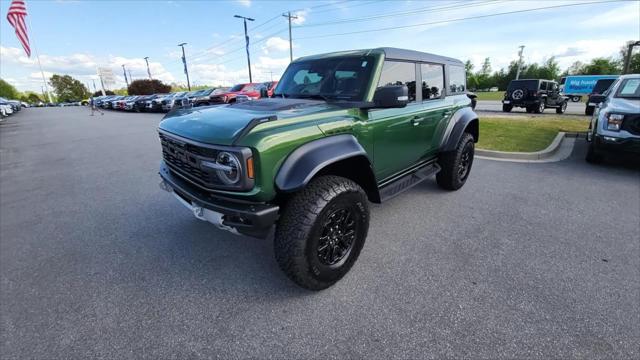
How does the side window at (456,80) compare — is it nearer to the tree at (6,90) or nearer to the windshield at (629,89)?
the windshield at (629,89)

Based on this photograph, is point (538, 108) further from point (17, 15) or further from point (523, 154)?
point (17, 15)

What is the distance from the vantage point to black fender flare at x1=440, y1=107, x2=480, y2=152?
13.0 ft

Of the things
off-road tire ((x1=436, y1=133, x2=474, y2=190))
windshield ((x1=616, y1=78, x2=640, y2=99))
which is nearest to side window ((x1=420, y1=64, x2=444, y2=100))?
off-road tire ((x1=436, y1=133, x2=474, y2=190))

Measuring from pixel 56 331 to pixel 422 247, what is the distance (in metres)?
2.98

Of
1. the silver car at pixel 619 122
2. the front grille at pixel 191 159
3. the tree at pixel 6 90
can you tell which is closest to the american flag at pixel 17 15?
the front grille at pixel 191 159

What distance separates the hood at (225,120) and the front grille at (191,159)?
8 centimetres

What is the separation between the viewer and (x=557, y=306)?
7.06ft

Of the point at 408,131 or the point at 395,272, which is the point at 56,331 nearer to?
the point at 395,272

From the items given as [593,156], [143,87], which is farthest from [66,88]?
[593,156]

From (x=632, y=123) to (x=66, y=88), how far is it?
115m

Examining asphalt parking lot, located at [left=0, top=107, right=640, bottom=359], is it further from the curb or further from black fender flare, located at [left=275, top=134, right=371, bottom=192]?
the curb

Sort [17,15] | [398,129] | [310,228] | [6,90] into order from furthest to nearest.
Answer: [6,90]
[17,15]
[398,129]
[310,228]

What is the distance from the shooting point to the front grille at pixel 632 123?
4.69m

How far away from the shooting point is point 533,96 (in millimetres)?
15672
